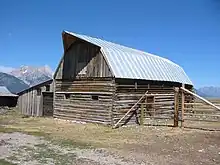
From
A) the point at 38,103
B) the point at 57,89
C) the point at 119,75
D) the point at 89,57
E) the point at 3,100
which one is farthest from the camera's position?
the point at 3,100

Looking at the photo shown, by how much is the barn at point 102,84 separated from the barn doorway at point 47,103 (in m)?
1.94

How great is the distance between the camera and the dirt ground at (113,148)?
37.3ft

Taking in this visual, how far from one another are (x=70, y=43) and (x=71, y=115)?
19.4 feet

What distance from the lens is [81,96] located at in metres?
25.3

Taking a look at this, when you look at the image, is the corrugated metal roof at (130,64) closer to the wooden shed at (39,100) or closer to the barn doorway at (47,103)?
the wooden shed at (39,100)

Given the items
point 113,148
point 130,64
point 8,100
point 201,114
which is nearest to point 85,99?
point 130,64

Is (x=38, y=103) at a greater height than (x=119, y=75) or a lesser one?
lesser

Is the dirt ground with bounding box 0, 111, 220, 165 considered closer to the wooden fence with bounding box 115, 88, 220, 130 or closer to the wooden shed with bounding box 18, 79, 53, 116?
the wooden fence with bounding box 115, 88, 220, 130

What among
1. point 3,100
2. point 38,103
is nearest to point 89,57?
point 38,103

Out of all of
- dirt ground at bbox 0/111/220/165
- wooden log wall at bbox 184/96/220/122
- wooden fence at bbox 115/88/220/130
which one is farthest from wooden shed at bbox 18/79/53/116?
wooden log wall at bbox 184/96/220/122

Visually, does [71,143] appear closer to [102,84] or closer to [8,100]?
[102,84]

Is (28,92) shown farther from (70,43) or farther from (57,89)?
(70,43)

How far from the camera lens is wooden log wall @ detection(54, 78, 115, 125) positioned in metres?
23.2

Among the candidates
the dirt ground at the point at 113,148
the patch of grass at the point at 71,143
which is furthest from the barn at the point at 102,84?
the patch of grass at the point at 71,143
